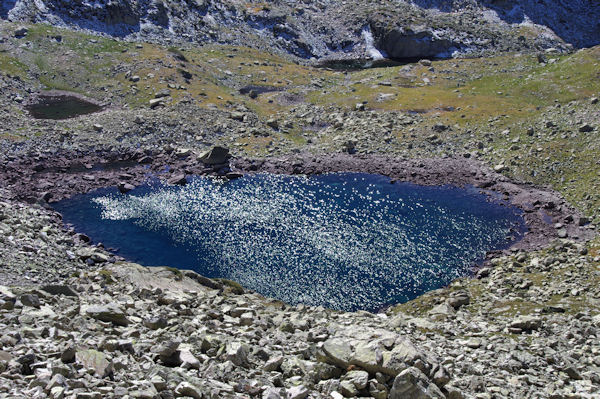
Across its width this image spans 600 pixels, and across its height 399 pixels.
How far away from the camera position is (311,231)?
5862 cm

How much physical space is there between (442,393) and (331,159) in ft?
205

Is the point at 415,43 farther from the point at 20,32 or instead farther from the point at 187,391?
the point at 187,391

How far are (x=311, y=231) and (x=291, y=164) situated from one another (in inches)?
904

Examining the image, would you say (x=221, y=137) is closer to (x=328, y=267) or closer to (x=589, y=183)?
(x=328, y=267)

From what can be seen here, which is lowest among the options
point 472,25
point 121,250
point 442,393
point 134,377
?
point 121,250

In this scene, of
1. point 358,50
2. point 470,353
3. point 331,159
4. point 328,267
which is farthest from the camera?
point 358,50

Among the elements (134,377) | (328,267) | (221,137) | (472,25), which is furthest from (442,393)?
(472,25)

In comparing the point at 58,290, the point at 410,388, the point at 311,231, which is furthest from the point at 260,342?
the point at 311,231

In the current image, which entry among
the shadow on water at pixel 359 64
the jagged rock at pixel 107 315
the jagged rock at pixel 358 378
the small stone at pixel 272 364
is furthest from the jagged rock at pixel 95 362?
the shadow on water at pixel 359 64

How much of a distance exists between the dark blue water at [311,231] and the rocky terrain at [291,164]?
3353 mm

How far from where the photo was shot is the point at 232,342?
23922 millimetres

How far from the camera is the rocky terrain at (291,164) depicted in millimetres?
21844

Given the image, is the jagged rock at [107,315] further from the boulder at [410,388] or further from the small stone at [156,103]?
the small stone at [156,103]

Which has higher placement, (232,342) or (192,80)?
(192,80)
